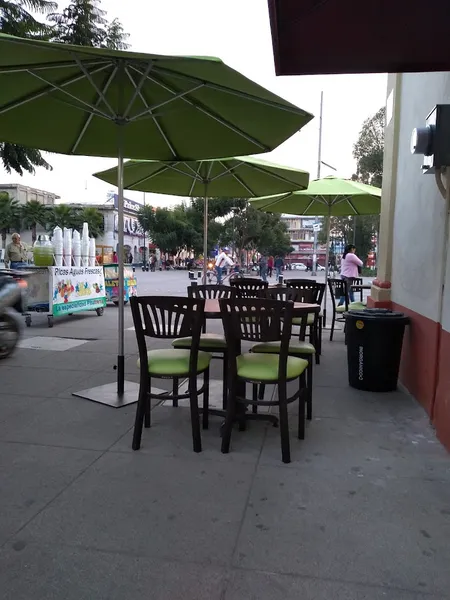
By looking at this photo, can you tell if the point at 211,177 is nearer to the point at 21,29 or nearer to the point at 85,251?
the point at 85,251

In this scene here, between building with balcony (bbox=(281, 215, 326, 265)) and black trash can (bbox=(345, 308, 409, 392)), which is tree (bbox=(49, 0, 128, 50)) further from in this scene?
building with balcony (bbox=(281, 215, 326, 265))

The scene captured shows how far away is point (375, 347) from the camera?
533cm

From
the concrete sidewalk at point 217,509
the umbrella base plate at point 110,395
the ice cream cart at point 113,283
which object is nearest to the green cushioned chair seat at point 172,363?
the concrete sidewalk at point 217,509

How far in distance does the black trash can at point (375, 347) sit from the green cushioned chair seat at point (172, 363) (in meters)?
2.12

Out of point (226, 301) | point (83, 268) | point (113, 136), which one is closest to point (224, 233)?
point (83, 268)

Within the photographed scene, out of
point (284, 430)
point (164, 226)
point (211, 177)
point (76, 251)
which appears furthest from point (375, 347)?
point (164, 226)

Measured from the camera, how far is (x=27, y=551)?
2.46 m

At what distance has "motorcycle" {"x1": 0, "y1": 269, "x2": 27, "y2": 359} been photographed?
652 centimetres

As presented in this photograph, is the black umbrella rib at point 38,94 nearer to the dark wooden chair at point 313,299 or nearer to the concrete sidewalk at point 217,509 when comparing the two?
the concrete sidewalk at point 217,509

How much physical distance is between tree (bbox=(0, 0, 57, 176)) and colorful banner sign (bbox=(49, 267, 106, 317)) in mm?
5204

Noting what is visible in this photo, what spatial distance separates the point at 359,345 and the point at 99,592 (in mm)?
3936

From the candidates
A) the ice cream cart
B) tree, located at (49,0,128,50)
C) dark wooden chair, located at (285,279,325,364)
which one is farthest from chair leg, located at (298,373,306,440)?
tree, located at (49,0,128,50)

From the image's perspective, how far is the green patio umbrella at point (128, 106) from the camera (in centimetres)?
351

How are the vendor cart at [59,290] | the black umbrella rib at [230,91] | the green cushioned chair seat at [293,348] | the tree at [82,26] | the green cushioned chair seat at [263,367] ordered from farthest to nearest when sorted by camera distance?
the tree at [82,26], the vendor cart at [59,290], the green cushioned chair seat at [293,348], the black umbrella rib at [230,91], the green cushioned chair seat at [263,367]
